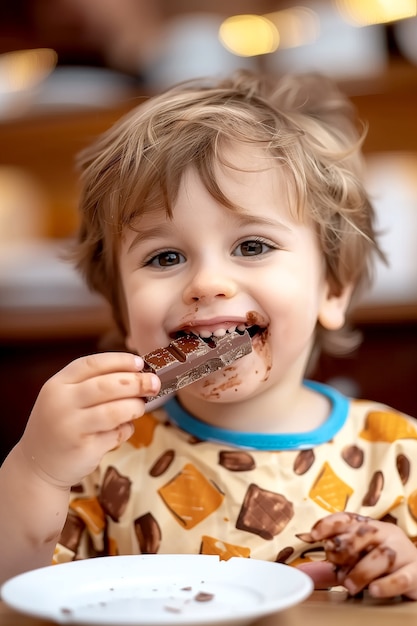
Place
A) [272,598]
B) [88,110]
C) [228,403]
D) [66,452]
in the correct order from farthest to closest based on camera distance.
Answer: [88,110], [228,403], [66,452], [272,598]

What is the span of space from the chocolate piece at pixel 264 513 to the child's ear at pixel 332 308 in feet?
0.83

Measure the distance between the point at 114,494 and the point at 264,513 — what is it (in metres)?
0.19

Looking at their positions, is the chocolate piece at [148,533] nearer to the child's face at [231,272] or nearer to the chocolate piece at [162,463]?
the chocolate piece at [162,463]

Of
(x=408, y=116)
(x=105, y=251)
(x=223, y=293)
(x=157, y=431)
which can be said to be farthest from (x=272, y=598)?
(x=408, y=116)

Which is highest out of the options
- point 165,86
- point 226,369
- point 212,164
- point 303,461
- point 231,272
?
point 165,86

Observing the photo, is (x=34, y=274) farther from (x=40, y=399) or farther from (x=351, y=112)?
(x=40, y=399)

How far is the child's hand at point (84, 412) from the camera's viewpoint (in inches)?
32.0

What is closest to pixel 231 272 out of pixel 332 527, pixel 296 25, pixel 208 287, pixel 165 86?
pixel 208 287

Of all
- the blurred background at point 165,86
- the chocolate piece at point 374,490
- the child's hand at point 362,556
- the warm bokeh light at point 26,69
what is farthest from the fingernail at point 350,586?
the warm bokeh light at point 26,69

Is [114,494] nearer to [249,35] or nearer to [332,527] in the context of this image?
[332,527]

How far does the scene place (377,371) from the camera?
2.04m

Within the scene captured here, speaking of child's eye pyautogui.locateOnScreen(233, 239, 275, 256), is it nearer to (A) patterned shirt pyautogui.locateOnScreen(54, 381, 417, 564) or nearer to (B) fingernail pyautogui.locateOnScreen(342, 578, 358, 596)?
(A) patterned shirt pyautogui.locateOnScreen(54, 381, 417, 564)

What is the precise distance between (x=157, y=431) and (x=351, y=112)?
65 cm

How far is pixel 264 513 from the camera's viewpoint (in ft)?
3.33
